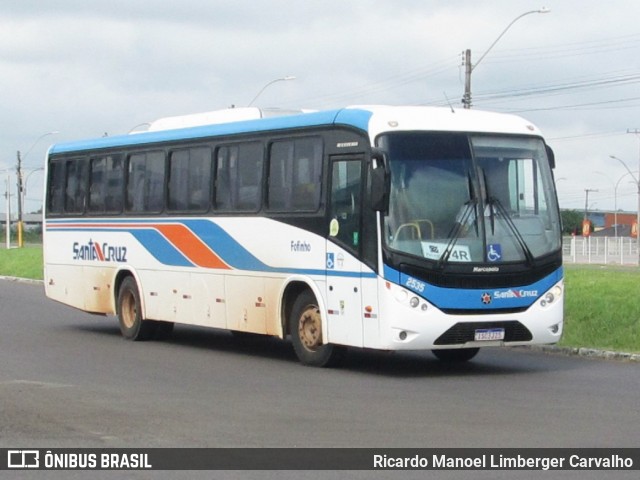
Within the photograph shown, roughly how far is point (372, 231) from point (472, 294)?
4.60 feet

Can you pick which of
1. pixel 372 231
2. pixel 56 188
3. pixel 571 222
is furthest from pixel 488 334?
pixel 571 222

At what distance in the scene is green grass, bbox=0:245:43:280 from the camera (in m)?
49.8

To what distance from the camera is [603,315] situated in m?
21.9

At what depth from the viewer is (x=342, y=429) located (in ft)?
38.4

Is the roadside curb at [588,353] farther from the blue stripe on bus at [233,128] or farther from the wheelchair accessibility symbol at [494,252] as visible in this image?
the blue stripe on bus at [233,128]

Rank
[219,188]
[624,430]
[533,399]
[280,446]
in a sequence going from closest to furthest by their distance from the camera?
1. [280,446]
2. [624,430]
3. [533,399]
4. [219,188]

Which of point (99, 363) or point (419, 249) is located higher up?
point (419, 249)

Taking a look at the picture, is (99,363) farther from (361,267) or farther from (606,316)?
(606,316)

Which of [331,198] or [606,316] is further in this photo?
[606,316]

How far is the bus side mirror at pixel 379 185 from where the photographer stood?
1597cm

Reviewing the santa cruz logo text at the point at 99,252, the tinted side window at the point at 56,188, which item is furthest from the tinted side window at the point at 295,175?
the tinted side window at the point at 56,188

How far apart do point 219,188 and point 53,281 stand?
6.42m

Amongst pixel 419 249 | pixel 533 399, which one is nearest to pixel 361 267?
pixel 419 249

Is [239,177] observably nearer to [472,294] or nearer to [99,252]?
[472,294]
